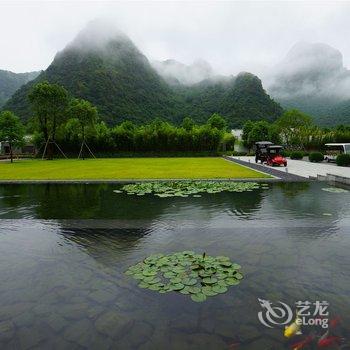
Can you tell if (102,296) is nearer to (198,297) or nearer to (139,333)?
(139,333)

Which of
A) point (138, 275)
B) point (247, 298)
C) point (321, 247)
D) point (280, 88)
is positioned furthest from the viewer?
point (280, 88)

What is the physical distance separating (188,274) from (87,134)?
160 feet

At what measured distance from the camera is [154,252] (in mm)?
6855

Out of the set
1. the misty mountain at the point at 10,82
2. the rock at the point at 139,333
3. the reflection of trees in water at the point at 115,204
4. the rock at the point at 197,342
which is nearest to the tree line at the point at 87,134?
the reflection of trees in water at the point at 115,204

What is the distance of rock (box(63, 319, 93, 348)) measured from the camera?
3.97m

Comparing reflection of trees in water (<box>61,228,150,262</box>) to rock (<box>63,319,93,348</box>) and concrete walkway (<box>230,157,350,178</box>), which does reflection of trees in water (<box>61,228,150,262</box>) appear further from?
concrete walkway (<box>230,157,350,178</box>)

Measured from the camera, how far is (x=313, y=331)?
4102 millimetres

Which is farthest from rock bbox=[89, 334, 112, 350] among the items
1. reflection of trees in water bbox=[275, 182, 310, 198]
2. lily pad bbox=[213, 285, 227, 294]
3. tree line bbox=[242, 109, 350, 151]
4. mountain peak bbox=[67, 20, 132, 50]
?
mountain peak bbox=[67, 20, 132, 50]

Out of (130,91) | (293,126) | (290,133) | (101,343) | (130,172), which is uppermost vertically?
(130,91)

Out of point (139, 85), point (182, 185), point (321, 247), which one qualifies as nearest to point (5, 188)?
point (182, 185)

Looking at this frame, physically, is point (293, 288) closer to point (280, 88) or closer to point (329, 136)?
point (329, 136)

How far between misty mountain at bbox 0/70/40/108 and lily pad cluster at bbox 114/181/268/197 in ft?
308

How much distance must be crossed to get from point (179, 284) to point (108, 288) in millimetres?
1148

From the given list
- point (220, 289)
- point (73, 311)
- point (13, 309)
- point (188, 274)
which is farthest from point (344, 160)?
point (13, 309)
